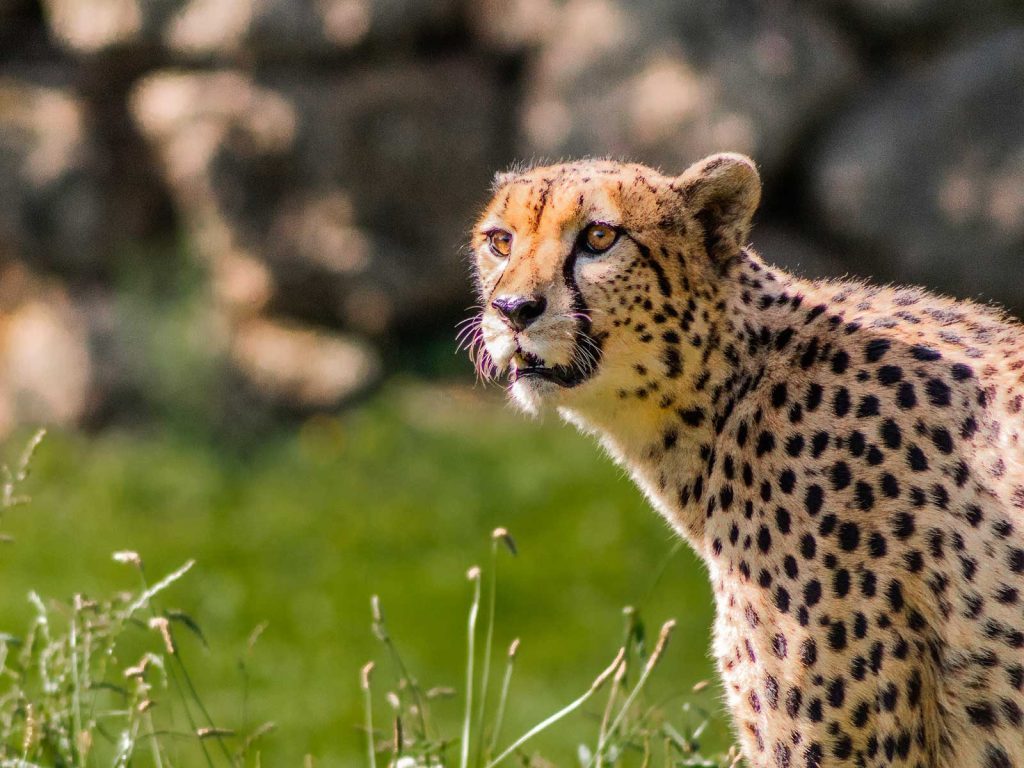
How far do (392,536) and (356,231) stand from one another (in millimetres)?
1821

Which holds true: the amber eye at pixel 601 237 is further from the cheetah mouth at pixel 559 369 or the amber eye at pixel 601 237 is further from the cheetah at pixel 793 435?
the cheetah mouth at pixel 559 369

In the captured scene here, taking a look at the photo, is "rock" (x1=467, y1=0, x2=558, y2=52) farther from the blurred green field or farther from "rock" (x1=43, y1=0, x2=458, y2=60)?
the blurred green field

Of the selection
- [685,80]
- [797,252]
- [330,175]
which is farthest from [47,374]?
[797,252]

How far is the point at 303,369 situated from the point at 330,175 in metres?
1.12

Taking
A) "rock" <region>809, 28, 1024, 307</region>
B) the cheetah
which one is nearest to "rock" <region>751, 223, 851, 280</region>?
"rock" <region>809, 28, 1024, 307</region>

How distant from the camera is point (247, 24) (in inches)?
336

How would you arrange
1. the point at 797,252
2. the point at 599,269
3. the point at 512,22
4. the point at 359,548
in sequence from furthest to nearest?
the point at 512,22 < the point at 797,252 < the point at 359,548 < the point at 599,269

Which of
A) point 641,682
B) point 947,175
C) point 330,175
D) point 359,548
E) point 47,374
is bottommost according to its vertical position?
point 641,682

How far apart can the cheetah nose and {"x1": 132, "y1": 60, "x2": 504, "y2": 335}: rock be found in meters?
5.40

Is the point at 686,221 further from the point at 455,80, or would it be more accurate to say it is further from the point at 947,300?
the point at 455,80

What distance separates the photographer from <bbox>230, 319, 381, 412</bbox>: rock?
355 inches

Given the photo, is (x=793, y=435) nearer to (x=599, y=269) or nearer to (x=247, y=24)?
(x=599, y=269)

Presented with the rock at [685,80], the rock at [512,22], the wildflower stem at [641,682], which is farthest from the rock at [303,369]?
the wildflower stem at [641,682]

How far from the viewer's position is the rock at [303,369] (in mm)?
9008
